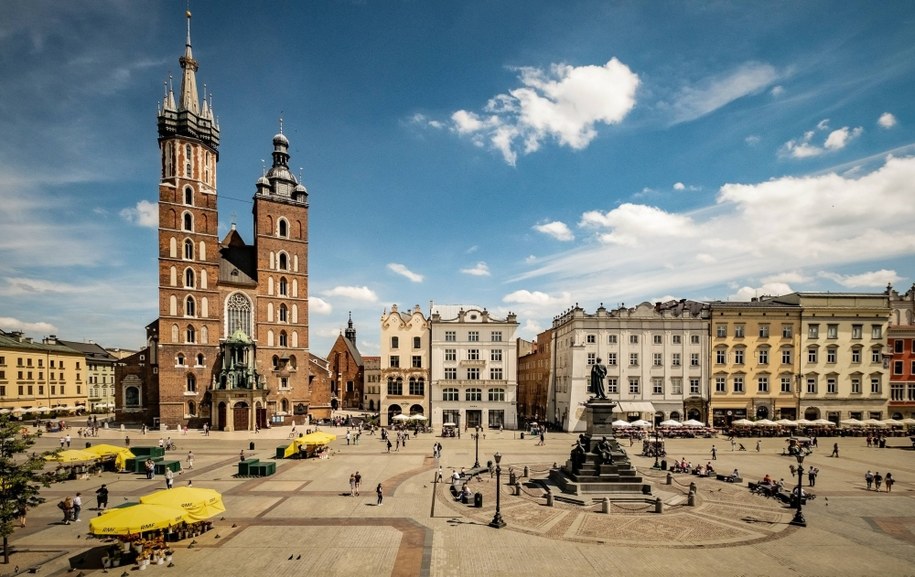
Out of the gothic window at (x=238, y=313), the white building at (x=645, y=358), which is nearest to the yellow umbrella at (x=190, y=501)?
the white building at (x=645, y=358)

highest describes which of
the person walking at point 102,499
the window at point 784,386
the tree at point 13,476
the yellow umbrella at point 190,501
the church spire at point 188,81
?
the church spire at point 188,81

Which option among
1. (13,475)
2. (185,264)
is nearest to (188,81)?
(185,264)

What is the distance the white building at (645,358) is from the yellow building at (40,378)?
75.1m

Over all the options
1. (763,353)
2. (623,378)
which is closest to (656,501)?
(623,378)

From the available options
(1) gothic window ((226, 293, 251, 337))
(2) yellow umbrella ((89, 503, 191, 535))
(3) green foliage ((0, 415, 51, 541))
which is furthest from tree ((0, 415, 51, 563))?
(1) gothic window ((226, 293, 251, 337))

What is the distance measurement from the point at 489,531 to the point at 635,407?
3875 cm

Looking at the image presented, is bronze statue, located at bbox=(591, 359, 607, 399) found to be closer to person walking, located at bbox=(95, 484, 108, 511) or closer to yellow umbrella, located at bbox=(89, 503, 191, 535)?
yellow umbrella, located at bbox=(89, 503, 191, 535)

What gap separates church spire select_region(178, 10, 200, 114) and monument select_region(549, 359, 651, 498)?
6099 centimetres

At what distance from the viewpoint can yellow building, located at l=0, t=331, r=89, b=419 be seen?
7000 cm

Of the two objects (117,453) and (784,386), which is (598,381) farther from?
(784,386)

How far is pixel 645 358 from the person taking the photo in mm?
55969

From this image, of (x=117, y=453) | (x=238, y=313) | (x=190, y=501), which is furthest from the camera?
(x=238, y=313)

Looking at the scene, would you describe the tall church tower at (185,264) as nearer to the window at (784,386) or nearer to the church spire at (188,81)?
the church spire at (188,81)

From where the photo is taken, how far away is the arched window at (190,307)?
5894 centimetres
